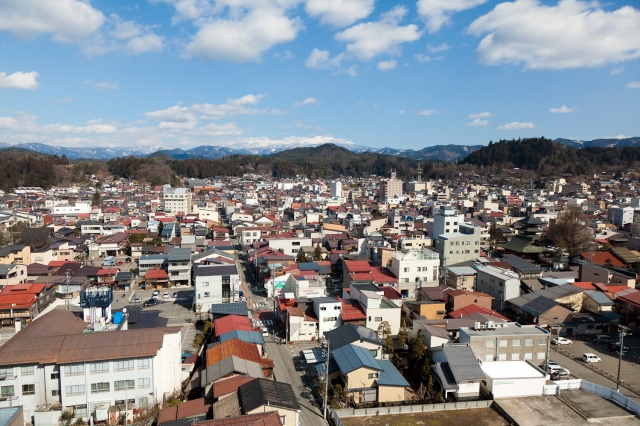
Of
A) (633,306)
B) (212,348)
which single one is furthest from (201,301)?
(633,306)

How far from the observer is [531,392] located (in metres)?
9.58

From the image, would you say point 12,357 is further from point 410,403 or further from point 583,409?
point 583,409

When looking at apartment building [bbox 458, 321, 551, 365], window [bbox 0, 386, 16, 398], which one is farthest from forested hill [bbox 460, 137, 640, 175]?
window [bbox 0, 386, 16, 398]

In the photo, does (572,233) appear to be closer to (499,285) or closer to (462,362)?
(499,285)

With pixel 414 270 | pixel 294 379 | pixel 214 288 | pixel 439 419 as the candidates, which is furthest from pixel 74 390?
pixel 414 270

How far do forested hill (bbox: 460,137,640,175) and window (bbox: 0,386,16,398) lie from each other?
7631 cm

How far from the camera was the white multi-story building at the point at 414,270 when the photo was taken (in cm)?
1719

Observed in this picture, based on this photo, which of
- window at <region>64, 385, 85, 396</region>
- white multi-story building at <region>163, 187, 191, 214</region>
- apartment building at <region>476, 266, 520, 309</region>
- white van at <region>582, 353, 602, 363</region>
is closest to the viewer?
window at <region>64, 385, 85, 396</region>

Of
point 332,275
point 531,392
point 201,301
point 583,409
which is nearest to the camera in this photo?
point 583,409

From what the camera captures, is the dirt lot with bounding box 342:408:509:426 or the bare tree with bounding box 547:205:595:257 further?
the bare tree with bounding box 547:205:595:257

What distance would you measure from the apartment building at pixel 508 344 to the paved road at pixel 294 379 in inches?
163

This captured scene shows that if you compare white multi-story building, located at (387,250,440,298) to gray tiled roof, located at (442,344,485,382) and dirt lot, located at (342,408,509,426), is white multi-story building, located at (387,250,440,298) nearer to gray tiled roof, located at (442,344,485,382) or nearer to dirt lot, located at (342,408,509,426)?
gray tiled roof, located at (442,344,485,382)

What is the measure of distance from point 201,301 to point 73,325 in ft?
19.3

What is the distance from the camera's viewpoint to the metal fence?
28.7 feet
